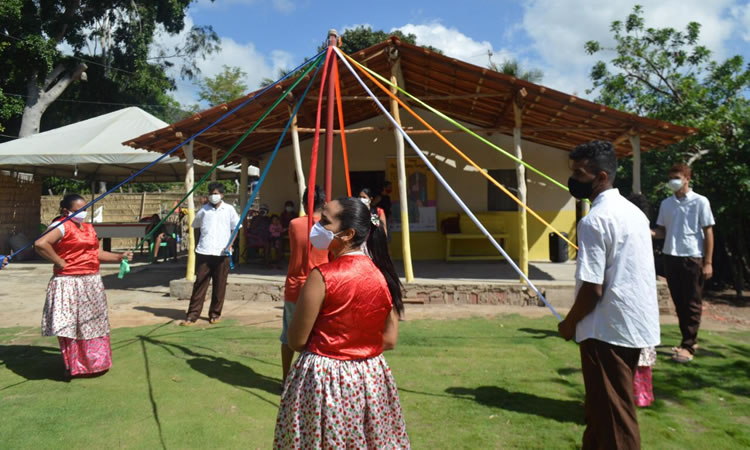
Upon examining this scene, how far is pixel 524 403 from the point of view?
404cm

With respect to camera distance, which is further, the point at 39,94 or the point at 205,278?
the point at 39,94

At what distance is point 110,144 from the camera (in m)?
14.4

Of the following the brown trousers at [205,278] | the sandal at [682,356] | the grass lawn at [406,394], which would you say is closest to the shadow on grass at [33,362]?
the grass lawn at [406,394]

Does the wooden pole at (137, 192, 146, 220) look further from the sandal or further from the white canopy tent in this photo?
the sandal

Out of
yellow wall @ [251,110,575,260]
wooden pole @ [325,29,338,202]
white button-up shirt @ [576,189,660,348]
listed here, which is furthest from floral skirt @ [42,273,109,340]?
yellow wall @ [251,110,575,260]

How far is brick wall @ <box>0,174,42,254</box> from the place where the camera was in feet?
51.4

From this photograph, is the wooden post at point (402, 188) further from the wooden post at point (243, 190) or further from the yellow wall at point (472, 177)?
the wooden post at point (243, 190)

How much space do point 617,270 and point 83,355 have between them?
4465mm

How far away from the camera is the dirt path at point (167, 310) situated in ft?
23.5

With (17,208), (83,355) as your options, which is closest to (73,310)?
(83,355)

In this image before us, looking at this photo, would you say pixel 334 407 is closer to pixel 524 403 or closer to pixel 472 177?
pixel 524 403

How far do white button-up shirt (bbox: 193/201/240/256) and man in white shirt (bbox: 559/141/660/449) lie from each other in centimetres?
497

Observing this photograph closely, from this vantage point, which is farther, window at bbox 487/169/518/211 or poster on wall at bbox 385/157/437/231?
poster on wall at bbox 385/157/437/231

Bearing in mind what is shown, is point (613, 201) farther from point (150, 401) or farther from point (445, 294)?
point (445, 294)
